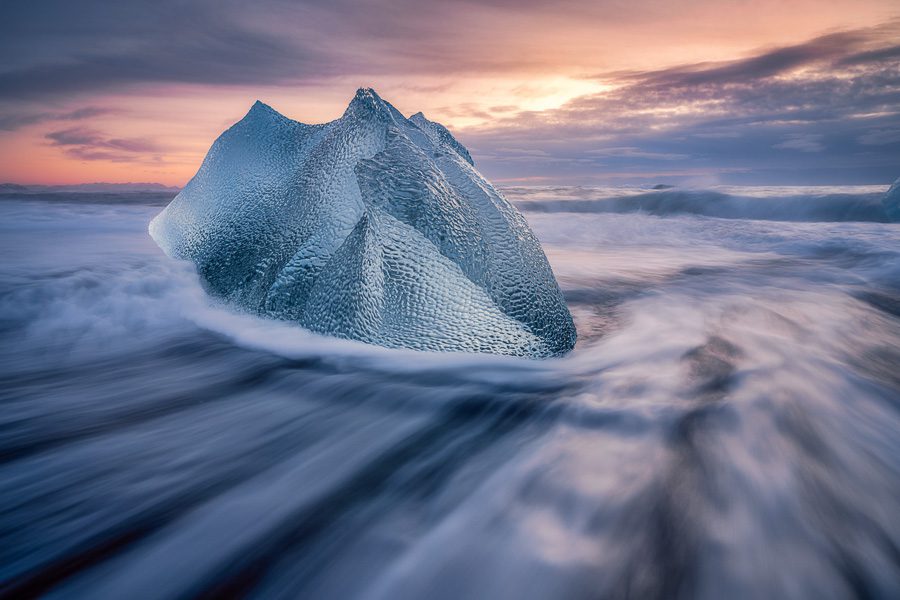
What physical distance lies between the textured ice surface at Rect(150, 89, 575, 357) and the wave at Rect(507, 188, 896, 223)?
11.1m

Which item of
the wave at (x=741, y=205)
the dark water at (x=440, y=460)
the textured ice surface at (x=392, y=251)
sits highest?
the textured ice surface at (x=392, y=251)

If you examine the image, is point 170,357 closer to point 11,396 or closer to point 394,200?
point 11,396

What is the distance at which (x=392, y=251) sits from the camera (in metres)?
2.22

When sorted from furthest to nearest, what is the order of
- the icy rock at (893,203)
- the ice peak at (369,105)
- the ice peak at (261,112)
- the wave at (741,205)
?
the wave at (741,205) < the icy rock at (893,203) < the ice peak at (261,112) < the ice peak at (369,105)

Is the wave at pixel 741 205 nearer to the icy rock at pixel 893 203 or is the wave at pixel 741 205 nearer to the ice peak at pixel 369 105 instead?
the icy rock at pixel 893 203

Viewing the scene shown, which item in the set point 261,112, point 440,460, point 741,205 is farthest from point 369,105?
point 741,205

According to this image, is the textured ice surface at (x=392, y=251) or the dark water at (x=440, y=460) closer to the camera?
the dark water at (x=440, y=460)

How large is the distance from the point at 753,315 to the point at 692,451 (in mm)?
2222

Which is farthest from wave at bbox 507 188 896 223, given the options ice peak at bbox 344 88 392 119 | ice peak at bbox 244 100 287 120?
ice peak at bbox 344 88 392 119

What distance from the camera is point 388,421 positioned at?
1977 mm

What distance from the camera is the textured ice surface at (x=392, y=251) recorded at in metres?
2.22

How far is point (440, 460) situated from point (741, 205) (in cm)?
1369

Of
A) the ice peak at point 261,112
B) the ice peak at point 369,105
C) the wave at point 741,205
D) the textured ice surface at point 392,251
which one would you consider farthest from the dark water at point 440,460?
the wave at point 741,205

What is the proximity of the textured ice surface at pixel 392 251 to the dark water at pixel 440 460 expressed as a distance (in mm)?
165
